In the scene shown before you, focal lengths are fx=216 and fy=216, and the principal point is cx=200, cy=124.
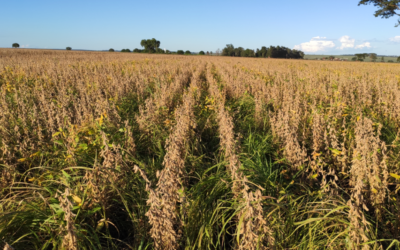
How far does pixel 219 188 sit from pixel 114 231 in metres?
1.20

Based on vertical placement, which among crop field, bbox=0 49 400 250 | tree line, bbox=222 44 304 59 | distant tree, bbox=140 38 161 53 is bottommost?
crop field, bbox=0 49 400 250

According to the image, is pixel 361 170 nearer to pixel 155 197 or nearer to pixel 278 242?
pixel 278 242

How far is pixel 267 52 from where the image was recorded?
80250mm

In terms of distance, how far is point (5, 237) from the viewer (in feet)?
5.74

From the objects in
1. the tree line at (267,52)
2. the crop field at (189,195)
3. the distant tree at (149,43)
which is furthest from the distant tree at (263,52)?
the crop field at (189,195)

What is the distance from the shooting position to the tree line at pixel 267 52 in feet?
256

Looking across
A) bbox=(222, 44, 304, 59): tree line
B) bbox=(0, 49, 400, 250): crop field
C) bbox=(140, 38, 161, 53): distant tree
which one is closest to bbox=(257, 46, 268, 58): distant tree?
bbox=(222, 44, 304, 59): tree line

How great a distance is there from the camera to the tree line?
78.1 m

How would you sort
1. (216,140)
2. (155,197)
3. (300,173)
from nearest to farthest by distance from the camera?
(155,197), (300,173), (216,140)

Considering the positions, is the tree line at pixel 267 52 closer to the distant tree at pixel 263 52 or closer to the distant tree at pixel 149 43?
the distant tree at pixel 263 52

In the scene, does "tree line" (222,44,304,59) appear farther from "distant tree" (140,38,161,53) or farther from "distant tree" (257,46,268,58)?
"distant tree" (140,38,161,53)

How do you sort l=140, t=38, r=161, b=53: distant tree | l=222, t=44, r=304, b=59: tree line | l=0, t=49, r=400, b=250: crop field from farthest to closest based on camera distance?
l=140, t=38, r=161, b=53: distant tree → l=222, t=44, r=304, b=59: tree line → l=0, t=49, r=400, b=250: crop field

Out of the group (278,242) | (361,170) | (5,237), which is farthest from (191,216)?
(361,170)

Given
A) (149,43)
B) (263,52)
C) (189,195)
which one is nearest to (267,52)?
(263,52)
